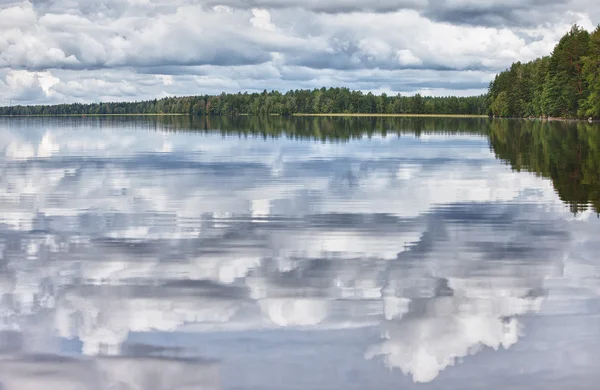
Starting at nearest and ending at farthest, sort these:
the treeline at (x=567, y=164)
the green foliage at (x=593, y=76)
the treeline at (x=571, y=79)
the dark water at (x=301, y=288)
→ the dark water at (x=301, y=288) < the treeline at (x=567, y=164) < the green foliage at (x=593, y=76) < the treeline at (x=571, y=79)

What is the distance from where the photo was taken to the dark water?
11.1 m

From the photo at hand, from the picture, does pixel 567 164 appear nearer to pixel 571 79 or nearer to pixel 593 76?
pixel 593 76

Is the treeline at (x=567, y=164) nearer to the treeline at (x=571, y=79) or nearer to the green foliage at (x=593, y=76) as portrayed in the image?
the green foliage at (x=593, y=76)

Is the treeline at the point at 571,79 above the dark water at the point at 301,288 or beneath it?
above

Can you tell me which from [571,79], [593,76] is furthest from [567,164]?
[571,79]

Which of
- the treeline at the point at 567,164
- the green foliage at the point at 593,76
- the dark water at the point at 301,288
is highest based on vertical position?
the green foliage at the point at 593,76

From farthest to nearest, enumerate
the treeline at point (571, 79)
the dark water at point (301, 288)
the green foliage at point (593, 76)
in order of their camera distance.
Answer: the treeline at point (571, 79), the green foliage at point (593, 76), the dark water at point (301, 288)

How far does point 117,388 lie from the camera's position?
10.4 meters

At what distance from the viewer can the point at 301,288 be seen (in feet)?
51.6

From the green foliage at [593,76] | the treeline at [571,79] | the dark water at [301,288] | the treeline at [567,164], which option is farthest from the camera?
the treeline at [571,79]

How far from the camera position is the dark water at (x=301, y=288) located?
11.1 metres

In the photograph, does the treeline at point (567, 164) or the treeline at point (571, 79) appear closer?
the treeline at point (567, 164)

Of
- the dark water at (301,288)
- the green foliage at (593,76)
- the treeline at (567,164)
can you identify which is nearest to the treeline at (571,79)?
the green foliage at (593,76)

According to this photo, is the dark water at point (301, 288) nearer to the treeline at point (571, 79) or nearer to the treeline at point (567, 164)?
the treeline at point (567, 164)
